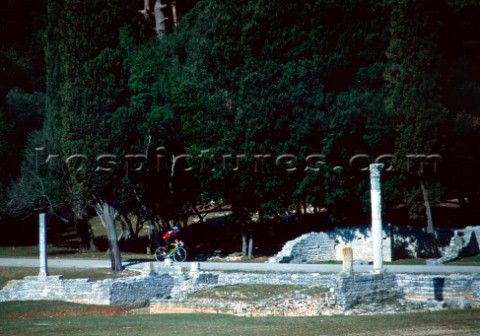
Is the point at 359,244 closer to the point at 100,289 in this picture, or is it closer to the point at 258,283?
the point at 258,283

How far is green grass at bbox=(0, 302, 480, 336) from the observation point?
18000 mm

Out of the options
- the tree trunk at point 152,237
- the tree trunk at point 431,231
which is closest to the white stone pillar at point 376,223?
the tree trunk at point 431,231

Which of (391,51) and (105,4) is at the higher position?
(105,4)

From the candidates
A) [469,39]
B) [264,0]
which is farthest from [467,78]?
[264,0]

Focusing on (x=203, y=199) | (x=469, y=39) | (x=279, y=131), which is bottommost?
(x=203, y=199)

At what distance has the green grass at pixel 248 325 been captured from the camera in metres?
18.0

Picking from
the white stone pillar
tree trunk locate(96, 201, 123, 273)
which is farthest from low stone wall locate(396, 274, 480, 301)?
tree trunk locate(96, 201, 123, 273)

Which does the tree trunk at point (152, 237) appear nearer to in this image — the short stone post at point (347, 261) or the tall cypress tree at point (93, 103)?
the tall cypress tree at point (93, 103)

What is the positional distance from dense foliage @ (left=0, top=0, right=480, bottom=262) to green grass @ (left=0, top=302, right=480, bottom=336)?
1305cm

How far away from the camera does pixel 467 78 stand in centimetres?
3981

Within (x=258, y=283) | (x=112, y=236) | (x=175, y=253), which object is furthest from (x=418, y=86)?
(x=112, y=236)

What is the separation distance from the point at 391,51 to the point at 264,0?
6.91m

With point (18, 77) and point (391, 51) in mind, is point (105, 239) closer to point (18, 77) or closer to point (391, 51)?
point (18, 77)

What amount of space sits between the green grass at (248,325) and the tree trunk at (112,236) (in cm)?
851
